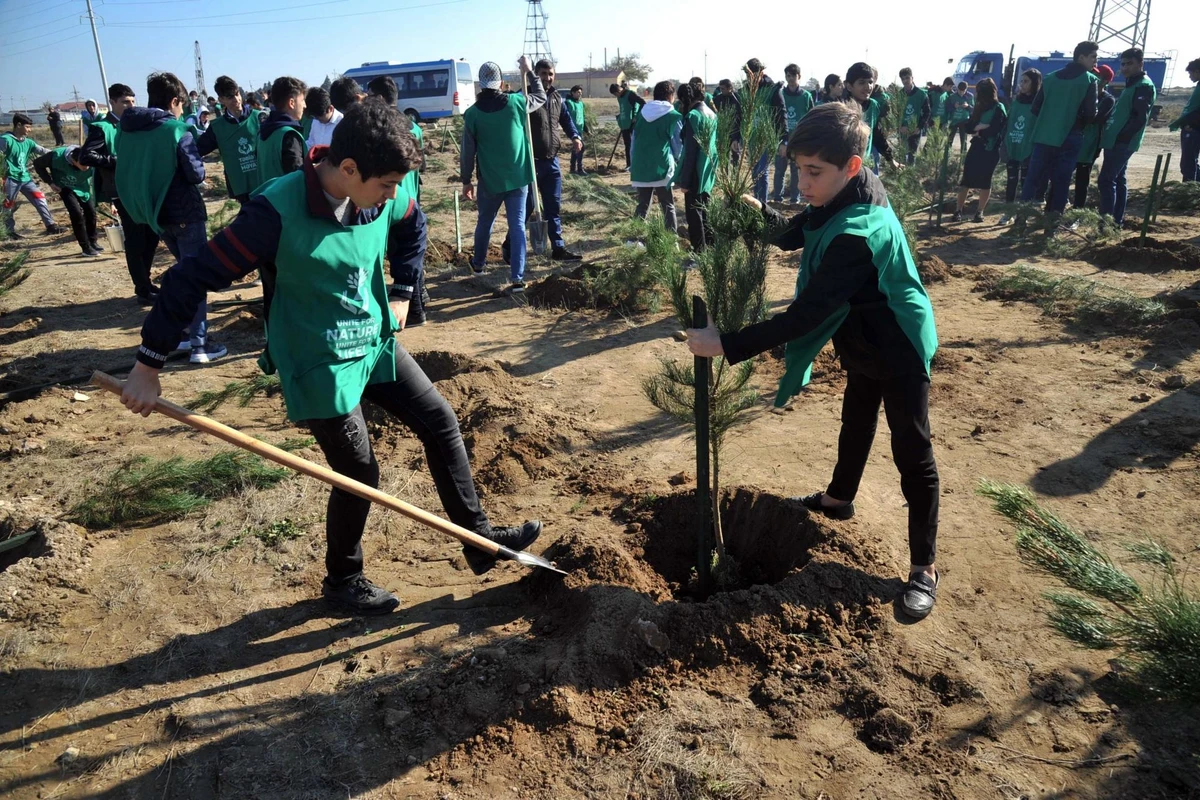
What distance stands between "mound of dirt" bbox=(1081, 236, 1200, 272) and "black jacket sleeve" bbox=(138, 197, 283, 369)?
8.33m

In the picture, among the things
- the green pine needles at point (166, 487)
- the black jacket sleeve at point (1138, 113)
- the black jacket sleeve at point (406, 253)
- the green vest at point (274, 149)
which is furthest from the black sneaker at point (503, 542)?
the black jacket sleeve at point (1138, 113)

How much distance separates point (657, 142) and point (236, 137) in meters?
3.97

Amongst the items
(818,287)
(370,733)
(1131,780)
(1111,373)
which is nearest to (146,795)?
(370,733)

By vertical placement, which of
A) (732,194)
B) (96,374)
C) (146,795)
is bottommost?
(146,795)

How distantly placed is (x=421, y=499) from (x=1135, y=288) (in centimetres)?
676

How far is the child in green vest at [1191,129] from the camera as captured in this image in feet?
33.9

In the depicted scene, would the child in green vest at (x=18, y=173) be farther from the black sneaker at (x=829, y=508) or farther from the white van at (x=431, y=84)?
the white van at (x=431, y=84)

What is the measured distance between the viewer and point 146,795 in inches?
92.7

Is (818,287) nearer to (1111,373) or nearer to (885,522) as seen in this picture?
(885,522)

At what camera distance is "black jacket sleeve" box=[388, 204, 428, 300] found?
3.13 meters

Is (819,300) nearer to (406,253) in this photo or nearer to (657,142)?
(406,253)

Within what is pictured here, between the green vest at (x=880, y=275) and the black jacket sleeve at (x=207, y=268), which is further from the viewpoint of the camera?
the green vest at (x=880, y=275)

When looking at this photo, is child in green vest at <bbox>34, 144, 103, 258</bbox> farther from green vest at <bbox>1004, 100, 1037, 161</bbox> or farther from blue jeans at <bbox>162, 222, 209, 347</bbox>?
green vest at <bbox>1004, 100, 1037, 161</bbox>

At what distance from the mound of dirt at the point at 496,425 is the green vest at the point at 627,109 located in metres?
9.22
